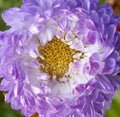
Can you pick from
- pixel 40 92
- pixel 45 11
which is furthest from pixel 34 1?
pixel 40 92

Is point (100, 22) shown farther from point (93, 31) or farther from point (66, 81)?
point (66, 81)

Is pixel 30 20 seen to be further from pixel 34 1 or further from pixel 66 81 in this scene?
pixel 66 81

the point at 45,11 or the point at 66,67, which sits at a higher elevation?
the point at 45,11

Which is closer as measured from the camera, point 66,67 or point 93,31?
point 93,31
